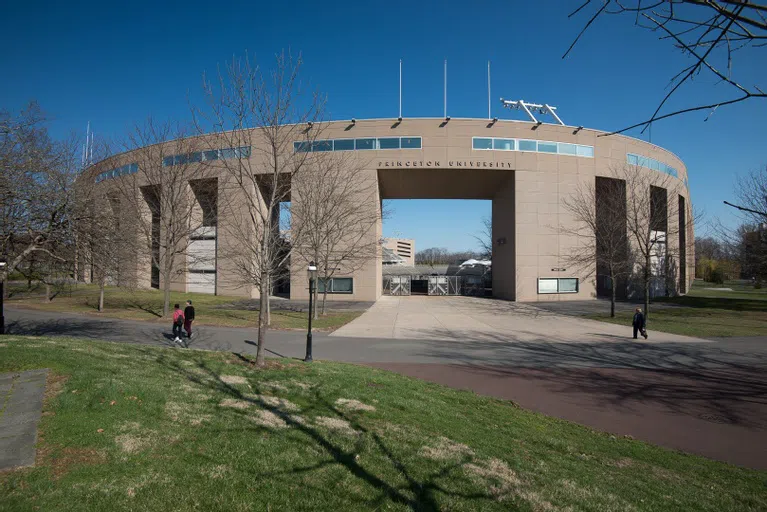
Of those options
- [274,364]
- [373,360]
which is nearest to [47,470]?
[274,364]

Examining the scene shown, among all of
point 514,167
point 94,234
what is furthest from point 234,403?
point 514,167

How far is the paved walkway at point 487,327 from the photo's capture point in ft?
57.0

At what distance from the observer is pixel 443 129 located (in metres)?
35.5

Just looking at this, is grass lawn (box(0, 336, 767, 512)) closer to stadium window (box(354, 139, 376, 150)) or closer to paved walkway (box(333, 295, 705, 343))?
paved walkway (box(333, 295, 705, 343))

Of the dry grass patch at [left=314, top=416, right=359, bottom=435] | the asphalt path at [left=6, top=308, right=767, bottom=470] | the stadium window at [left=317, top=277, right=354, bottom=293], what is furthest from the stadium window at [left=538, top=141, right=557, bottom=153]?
the dry grass patch at [left=314, top=416, right=359, bottom=435]

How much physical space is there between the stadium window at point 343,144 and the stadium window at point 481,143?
11.1m

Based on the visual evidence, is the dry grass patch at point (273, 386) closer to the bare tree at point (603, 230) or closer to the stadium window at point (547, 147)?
the bare tree at point (603, 230)

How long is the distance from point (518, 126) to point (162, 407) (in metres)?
37.0

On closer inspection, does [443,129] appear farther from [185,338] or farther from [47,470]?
[47,470]

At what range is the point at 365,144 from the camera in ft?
118

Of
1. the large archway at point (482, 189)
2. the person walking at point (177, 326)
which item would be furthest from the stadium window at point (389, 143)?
the person walking at point (177, 326)

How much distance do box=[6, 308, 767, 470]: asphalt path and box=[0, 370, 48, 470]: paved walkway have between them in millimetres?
6744

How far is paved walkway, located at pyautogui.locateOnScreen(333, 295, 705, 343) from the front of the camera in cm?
1738

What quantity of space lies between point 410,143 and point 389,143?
1927 mm
